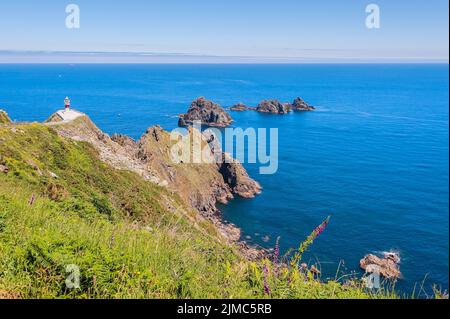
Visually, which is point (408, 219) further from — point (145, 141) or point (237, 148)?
point (237, 148)

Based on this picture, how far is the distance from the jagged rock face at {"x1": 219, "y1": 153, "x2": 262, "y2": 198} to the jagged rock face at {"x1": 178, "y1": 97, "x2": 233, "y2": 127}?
182 feet

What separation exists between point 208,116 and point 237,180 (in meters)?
65.1

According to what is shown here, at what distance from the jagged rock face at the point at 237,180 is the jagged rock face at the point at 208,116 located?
55.5 metres

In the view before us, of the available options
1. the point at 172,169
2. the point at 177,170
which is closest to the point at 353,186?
the point at 177,170

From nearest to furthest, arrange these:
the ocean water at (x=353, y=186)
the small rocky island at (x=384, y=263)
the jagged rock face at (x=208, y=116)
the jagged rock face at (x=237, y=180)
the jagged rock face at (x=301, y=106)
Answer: the small rocky island at (x=384, y=263)
the ocean water at (x=353, y=186)
the jagged rock face at (x=237, y=180)
the jagged rock face at (x=208, y=116)
the jagged rock face at (x=301, y=106)

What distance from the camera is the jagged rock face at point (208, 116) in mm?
132125

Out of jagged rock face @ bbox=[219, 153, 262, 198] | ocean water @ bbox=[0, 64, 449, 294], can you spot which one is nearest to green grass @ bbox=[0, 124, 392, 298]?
ocean water @ bbox=[0, 64, 449, 294]

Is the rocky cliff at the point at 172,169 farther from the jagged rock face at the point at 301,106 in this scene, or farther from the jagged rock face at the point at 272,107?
the jagged rock face at the point at 301,106

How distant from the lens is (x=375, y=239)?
53812 millimetres

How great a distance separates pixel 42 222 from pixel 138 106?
5970 inches

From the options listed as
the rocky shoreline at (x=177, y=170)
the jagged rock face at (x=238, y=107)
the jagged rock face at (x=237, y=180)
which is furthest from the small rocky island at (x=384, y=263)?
the jagged rock face at (x=238, y=107)

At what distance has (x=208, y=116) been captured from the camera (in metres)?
135
